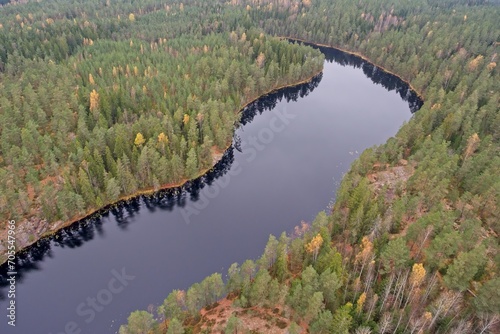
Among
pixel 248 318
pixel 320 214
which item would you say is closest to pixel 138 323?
pixel 248 318

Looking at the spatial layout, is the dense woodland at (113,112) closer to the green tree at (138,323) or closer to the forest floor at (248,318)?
the green tree at (138,323)

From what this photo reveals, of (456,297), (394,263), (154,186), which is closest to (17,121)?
(154,186)

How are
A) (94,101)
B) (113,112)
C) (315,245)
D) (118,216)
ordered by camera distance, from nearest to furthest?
(315,245) → (118,216) → (94,101) → (113,112)

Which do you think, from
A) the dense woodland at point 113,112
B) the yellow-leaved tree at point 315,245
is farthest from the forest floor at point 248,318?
the dense woodland at point 113,112

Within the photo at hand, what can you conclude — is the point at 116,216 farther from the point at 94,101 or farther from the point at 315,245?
the point at 315,245

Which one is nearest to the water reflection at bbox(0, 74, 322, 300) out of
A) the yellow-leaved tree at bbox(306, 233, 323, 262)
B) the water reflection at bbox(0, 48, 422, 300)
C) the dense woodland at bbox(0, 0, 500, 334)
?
the water reflection at bbox(0, 48, 422, 300)

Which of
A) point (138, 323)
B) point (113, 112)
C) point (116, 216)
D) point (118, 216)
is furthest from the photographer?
point (113, 112)
